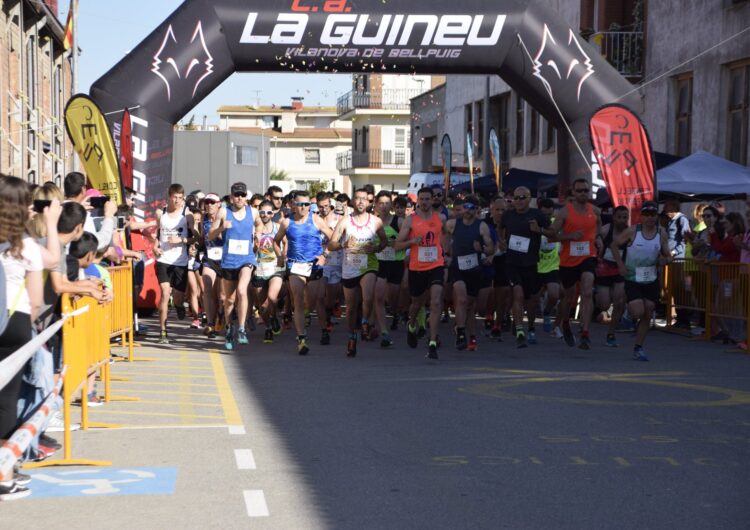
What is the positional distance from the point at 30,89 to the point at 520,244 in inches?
978

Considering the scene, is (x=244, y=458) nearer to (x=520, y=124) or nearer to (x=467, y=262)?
(x=467, y=262)

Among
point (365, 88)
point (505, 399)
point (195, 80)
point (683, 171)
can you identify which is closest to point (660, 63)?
point (683, 171)

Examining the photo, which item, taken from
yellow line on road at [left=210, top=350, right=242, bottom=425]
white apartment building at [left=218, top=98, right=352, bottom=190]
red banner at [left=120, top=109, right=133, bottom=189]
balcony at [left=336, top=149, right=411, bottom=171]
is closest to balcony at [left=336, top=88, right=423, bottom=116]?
balcony at [left=336, top=149, right=411, bottom=171]

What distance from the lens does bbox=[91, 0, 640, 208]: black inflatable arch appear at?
59.4 ft

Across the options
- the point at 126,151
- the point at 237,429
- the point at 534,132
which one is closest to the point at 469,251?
the point at 126,151

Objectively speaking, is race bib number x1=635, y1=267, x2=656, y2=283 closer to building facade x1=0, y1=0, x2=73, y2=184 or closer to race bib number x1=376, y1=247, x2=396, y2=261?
race bib number x1=376, y1=247, x2=396, y2=261

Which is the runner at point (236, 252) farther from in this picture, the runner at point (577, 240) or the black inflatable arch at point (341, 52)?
the black inflatable arch at point (341, 52)

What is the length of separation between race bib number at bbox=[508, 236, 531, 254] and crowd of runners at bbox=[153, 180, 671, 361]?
0.5 inches

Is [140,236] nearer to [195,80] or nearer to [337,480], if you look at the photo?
[195,80]

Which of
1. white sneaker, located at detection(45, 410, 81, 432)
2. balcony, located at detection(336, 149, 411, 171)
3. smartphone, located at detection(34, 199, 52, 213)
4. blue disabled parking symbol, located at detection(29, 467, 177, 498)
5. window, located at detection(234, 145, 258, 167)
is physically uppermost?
balcony, located at detection(336, 149, 411, 171)

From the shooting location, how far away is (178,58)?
1816cm

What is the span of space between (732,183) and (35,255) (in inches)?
548

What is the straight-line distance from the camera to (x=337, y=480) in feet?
22.9

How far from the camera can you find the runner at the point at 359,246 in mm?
14430
